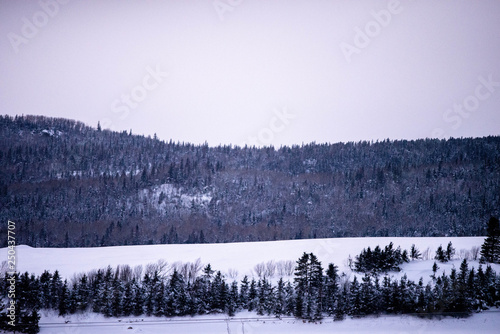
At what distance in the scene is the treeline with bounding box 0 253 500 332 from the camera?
2231 inches

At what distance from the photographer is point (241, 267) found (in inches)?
2766

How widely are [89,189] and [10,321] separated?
144 m

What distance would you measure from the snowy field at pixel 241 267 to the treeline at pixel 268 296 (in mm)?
1251

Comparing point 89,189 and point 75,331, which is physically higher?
point 89,189

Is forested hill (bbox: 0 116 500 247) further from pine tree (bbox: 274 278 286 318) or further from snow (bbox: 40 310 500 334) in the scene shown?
pine tree (bbox: 274 278 286 318)

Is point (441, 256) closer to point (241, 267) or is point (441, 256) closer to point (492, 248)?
point (492, 248)

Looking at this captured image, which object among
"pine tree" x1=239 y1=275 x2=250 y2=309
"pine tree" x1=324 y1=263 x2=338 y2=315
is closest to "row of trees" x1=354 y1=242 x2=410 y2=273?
"pine tree" x1=324 y1=263 x2=338 y2=315

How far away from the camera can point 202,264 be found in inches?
2803

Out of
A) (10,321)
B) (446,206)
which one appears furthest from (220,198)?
(10,321)

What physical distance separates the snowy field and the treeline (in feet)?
4.10

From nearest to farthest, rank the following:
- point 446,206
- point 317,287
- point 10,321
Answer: point 10,321 < point 317,287 < point 446,206

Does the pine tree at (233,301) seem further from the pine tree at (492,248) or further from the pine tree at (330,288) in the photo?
the pine tree at (492,248)

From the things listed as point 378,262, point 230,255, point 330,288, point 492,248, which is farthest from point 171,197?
point 492,248

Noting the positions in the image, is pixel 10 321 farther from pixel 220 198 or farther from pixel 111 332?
pixel 220 198
